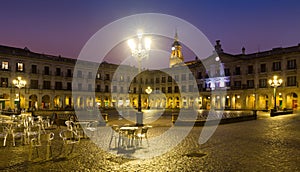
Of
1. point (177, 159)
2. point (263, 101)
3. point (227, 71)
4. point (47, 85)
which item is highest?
point (227, 71)

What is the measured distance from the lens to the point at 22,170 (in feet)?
22.4

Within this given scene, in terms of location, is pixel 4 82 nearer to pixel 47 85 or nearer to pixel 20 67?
pixel 20 67

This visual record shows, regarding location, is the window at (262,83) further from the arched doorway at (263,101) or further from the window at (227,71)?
the window at (227,71)

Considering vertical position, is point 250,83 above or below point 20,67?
below

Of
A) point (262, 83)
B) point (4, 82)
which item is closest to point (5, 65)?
point (4, 82)

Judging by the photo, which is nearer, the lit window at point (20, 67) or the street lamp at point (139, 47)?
the street lamp at point (139, 47)

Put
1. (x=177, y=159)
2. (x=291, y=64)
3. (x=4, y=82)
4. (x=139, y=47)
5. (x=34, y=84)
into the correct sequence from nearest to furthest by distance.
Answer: (x=177, y=159) < (x=139, y=47) < (x=291, y=64) < (x=4, y=82) < (x=34, y=84)

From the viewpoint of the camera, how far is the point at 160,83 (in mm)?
66688

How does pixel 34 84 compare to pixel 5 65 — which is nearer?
pixel 5 65

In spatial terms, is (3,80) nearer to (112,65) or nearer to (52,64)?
(52,64)

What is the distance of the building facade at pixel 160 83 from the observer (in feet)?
141

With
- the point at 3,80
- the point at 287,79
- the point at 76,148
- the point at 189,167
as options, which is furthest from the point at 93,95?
the point at 189,167

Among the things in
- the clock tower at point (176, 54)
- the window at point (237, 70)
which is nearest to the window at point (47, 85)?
the window at point (237, 70)

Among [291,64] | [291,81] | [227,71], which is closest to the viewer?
[291,64]
